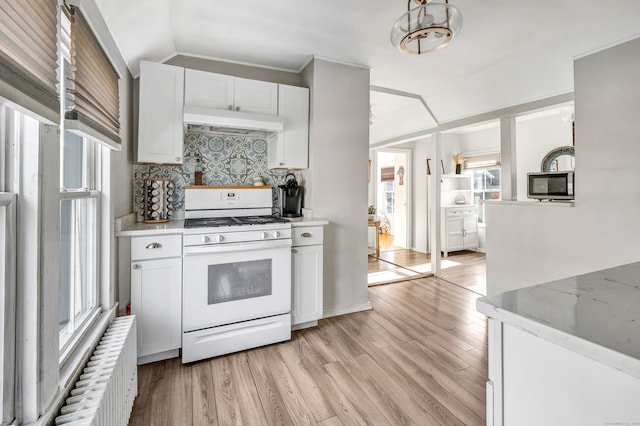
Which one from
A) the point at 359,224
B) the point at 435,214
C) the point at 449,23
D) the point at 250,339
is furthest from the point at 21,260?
the point at 435,214

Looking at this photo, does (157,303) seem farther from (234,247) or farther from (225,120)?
(225,120)

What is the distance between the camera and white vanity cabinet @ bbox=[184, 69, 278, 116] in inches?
96.7

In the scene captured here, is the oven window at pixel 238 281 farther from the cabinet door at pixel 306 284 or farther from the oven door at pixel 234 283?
the cabinet door at pixel 306 284

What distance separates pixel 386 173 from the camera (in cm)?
808

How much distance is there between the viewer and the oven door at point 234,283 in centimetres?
210

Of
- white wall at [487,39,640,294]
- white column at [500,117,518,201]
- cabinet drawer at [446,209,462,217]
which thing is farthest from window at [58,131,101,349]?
cabinet drawer at [446,209,462,217]

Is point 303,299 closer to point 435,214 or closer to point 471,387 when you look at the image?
point 471,387

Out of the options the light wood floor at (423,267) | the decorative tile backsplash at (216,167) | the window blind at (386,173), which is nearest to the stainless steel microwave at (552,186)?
the light wood floor at (423,267)

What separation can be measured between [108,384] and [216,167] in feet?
6.70

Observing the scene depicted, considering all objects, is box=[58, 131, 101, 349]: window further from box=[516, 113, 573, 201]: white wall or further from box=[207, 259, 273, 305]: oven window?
box=[516, 113, 573, 201]: white wall

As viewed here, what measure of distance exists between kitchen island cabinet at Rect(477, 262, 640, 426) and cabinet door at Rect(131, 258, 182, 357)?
1.98m

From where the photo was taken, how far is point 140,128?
231cm

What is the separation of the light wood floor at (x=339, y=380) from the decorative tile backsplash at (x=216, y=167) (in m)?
1.41

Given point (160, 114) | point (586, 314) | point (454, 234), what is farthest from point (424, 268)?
point (586, 314)
